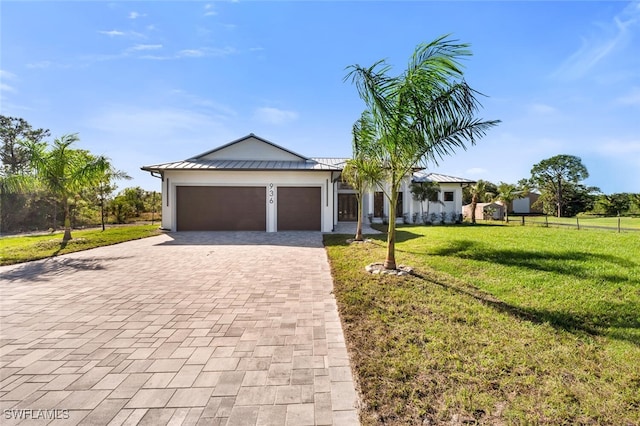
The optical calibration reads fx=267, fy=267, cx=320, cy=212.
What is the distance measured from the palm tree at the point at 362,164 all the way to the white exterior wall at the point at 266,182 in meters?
3.81

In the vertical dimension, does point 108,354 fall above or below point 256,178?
below

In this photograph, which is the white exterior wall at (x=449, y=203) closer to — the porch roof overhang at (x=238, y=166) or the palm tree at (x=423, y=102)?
the porch roof overhang at (x=238, y=166)

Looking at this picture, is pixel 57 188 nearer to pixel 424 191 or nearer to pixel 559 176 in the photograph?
pixel 424 191

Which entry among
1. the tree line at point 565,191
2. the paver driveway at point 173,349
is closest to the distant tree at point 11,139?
the paver driveway at point 173,349

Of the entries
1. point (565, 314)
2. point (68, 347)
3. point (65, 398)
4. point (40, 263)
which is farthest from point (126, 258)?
point (565, 314)

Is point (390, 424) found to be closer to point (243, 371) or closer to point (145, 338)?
point (243, 371)

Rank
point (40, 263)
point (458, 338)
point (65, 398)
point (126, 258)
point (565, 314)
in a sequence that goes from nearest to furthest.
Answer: point (65, 398), point (458, 338), point (565, 314), point (40, 263), point (126, 258)

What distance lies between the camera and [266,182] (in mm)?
15461

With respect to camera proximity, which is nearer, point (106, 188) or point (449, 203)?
point (106, 188)

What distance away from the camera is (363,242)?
11047 millimetres

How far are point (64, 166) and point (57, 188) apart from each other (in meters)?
0.95

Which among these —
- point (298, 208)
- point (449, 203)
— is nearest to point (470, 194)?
point (449, 203)

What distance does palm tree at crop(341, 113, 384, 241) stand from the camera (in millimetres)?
7591

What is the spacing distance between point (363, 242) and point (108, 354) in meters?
8.98
